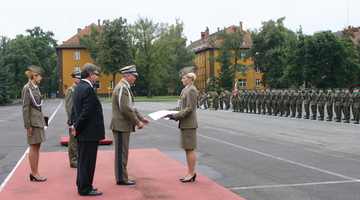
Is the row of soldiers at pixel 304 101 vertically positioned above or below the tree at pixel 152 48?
below

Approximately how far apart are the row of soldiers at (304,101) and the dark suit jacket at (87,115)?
16090 mm

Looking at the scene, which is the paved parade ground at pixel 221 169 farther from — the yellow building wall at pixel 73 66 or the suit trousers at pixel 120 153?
the yellow building wall at pixel 73 66

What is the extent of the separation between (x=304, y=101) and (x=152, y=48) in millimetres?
56799

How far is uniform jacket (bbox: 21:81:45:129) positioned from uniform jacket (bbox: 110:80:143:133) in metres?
1.48

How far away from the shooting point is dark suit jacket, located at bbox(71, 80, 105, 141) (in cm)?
594

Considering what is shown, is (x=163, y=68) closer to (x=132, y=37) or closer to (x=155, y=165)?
(x=132, y=37)

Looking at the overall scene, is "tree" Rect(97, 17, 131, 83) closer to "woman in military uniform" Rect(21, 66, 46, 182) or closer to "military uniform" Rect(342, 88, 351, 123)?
"military uniform" Rect(342, 88, 351, 123)

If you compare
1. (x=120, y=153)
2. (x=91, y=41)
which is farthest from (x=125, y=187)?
(x=91, y=41)

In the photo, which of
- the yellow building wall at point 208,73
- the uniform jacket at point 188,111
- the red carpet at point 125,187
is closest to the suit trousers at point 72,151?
the red carpet at point 125,187

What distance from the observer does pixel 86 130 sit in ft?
19.7

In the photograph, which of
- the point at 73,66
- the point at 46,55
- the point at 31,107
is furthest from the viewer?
the point at 46,55

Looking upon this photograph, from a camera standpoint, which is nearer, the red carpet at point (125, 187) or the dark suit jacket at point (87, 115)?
the dark suit jacket at point (87, 115)

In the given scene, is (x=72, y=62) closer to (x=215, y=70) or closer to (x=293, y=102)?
(x=215, y=70)

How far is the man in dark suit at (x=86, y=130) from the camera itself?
5962 millimetres
